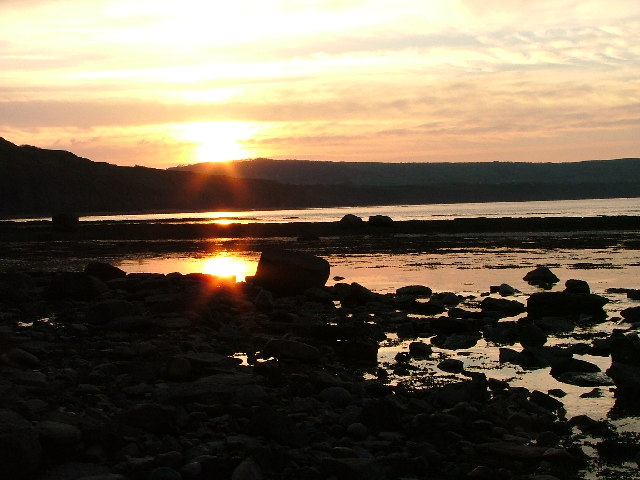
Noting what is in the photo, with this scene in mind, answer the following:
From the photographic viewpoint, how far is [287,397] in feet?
31.4

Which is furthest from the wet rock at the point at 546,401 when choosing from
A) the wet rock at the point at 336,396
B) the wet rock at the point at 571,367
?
the wet rock at the point at 336,396

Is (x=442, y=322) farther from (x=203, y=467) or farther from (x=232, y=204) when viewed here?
(x=232, y=204)

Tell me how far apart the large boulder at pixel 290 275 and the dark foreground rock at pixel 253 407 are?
15.1ft

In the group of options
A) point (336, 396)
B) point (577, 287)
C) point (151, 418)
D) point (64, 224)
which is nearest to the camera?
point (151, 418)

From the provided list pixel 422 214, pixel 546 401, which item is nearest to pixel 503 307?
pixel 546 401

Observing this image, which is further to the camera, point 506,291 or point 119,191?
point 119,191

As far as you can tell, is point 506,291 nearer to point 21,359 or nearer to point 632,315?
point 632,315

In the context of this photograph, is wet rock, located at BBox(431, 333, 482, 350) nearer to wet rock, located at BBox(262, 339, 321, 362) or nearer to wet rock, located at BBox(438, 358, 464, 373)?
wet rock, located at BBox(438, 358, 464, 373)

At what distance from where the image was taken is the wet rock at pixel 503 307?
17297 millimetres

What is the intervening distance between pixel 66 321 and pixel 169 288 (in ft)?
15.2

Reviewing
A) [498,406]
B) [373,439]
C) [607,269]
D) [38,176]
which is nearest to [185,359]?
[373,439]

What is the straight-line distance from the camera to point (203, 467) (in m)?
6.99

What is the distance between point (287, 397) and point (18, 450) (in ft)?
12.0

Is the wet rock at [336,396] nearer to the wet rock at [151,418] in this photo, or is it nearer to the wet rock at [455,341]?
the wet rock at [151,418]
